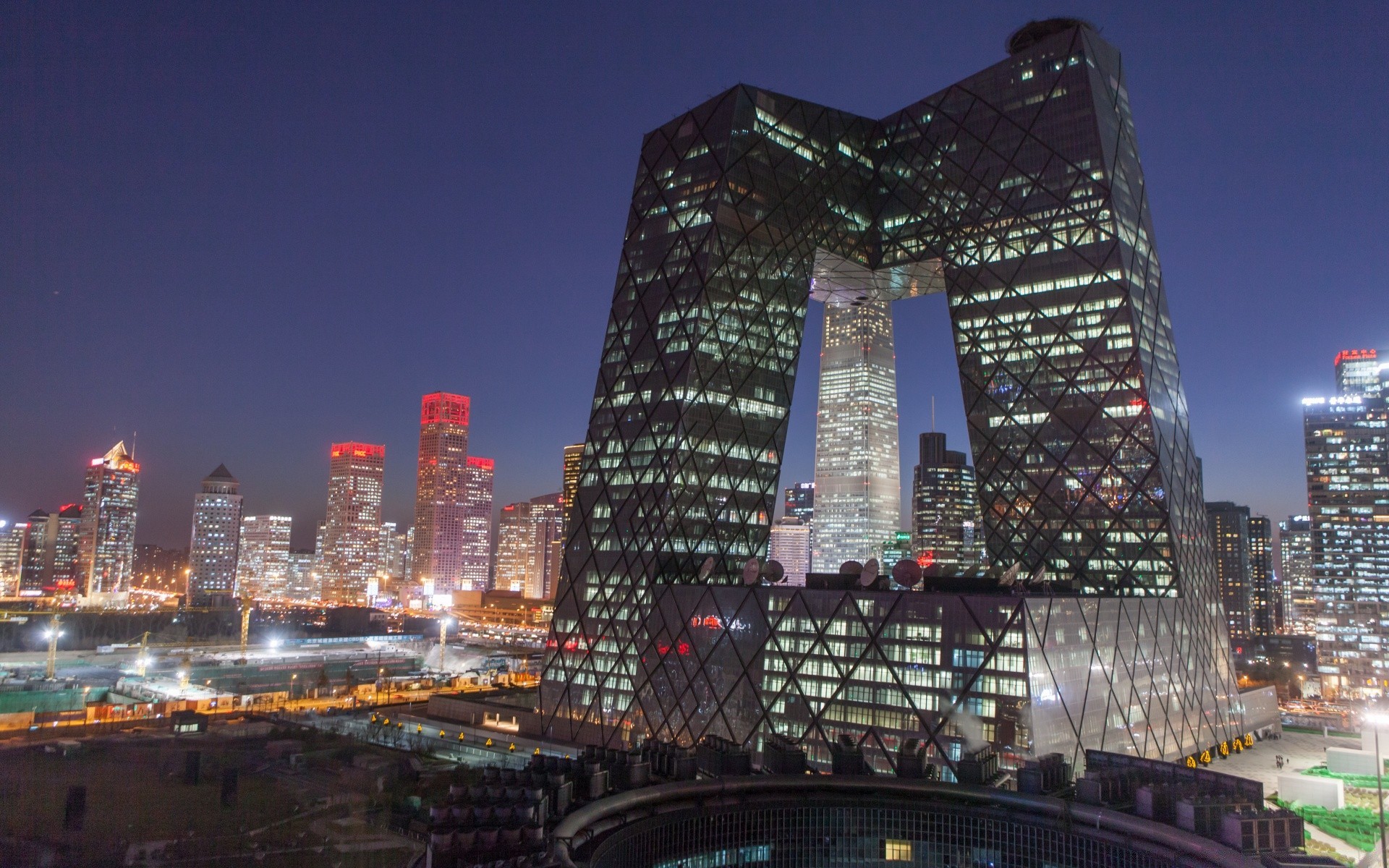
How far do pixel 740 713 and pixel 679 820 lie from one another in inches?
1727

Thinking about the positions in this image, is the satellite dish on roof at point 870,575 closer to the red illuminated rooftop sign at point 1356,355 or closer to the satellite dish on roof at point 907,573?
the satellite dish on roof at point 907,573

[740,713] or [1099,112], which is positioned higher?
[1099,112]

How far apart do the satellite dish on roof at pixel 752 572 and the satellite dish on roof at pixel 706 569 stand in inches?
176

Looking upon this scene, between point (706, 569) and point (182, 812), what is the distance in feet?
161

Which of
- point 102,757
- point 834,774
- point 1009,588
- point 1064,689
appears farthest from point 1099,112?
point 102,757

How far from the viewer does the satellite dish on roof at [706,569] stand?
87562 mm

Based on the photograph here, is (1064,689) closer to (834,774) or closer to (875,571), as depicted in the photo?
(875,571)

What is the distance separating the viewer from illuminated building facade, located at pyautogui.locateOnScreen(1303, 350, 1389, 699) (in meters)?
163

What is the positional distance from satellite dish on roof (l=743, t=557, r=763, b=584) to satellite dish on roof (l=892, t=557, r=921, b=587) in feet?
47.0

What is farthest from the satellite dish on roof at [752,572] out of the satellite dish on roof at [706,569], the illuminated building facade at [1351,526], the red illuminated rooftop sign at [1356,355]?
the red illuminated rooftop sign at [1356,355]

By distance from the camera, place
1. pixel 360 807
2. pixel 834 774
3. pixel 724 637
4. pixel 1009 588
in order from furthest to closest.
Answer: pixel 724 637 → pixel 1009 588 → pixel 360 807 → pixel 834 774

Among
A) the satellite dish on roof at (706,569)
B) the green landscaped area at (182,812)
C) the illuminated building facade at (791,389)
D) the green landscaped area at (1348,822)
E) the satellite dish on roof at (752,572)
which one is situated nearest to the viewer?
the green landscaped area at (182,812)

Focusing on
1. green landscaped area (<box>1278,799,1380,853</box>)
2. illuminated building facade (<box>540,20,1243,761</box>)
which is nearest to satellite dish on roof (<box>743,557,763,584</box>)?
illuminated building facade (<box>540,20,1243,761</box>)

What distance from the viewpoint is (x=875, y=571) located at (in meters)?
74.0
